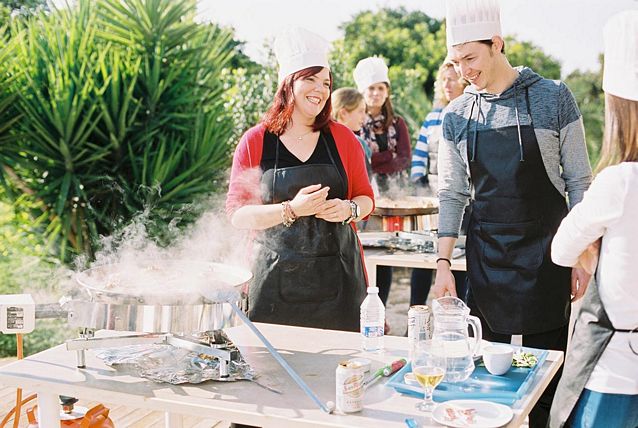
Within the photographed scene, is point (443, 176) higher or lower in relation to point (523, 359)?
higher

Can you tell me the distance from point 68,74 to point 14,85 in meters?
0.48

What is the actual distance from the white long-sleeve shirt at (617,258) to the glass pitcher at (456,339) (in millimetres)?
378

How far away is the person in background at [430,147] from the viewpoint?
5.26m

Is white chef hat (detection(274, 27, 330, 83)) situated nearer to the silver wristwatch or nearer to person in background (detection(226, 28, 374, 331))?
person in background (detection(226, 28, 374, 331))

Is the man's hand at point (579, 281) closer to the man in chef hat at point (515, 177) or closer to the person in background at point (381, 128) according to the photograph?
the man in chef hat at point (515, 177)

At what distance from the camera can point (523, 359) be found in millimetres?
2379

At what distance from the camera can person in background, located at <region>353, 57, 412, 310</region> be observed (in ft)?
20.1

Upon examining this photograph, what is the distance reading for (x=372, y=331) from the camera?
2.55m

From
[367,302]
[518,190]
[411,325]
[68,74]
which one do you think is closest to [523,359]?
[411,325]

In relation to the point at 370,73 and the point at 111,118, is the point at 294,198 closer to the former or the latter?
the point at 370,73

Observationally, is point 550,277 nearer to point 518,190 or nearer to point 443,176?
point 518,190

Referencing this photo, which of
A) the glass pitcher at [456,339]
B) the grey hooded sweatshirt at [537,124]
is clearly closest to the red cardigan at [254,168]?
the grey hooded sweatshirt at [537,124]

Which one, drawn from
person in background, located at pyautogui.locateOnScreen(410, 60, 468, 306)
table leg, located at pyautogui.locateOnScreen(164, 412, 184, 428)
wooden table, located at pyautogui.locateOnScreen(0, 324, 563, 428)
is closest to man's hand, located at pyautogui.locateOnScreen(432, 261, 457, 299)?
wooden table, located at pyautogui.locateOnScreen(0, 324, 563, 428)

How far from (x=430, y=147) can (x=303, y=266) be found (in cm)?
287
